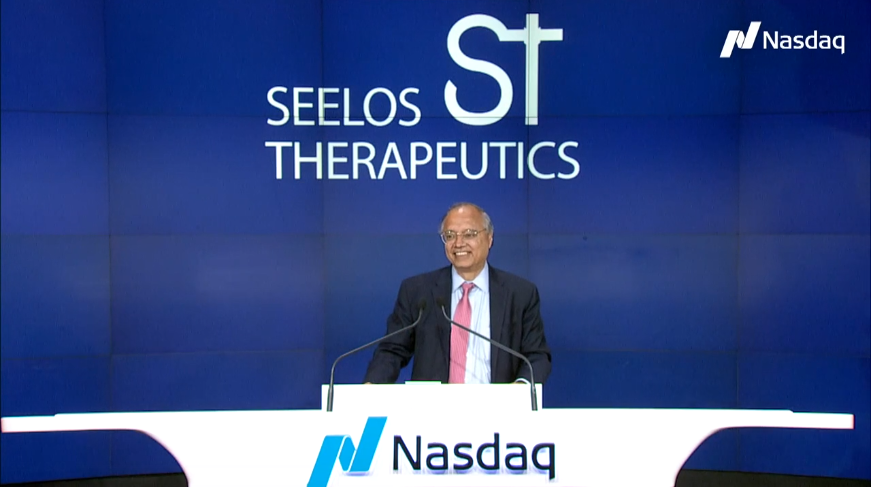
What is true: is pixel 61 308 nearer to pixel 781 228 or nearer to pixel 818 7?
pixel 781 228

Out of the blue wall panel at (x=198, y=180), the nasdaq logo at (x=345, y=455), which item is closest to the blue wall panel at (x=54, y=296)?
the blue wall panel at (x=198, y=180)

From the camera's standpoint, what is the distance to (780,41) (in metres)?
3.67

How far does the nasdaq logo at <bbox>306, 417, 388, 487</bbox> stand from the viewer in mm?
1747

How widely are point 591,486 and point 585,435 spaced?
0.38ft

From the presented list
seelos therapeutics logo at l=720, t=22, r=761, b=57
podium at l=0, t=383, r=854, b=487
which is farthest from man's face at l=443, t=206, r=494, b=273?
seelos therapeutics logo at l=720, t=22, r=761, b=57

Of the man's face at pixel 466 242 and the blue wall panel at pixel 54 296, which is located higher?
the man's face at pixel 466 242

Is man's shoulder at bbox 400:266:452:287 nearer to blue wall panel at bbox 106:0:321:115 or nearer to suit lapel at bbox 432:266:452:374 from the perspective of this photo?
suit lapel at bbox 432:266:452:374

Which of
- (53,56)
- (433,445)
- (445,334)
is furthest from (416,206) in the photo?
(433,445)

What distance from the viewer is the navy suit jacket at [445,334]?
9.84ft

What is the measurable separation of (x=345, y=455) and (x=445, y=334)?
51.3 inches

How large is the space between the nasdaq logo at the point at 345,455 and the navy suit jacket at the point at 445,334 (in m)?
1.14

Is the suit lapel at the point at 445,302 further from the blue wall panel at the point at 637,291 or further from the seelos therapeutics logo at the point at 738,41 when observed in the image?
the seelos therapeutics logo at the point at 738,41

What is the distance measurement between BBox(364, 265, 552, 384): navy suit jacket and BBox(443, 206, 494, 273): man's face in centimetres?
8

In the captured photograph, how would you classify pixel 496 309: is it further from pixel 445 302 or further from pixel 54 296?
pixel 54 296
